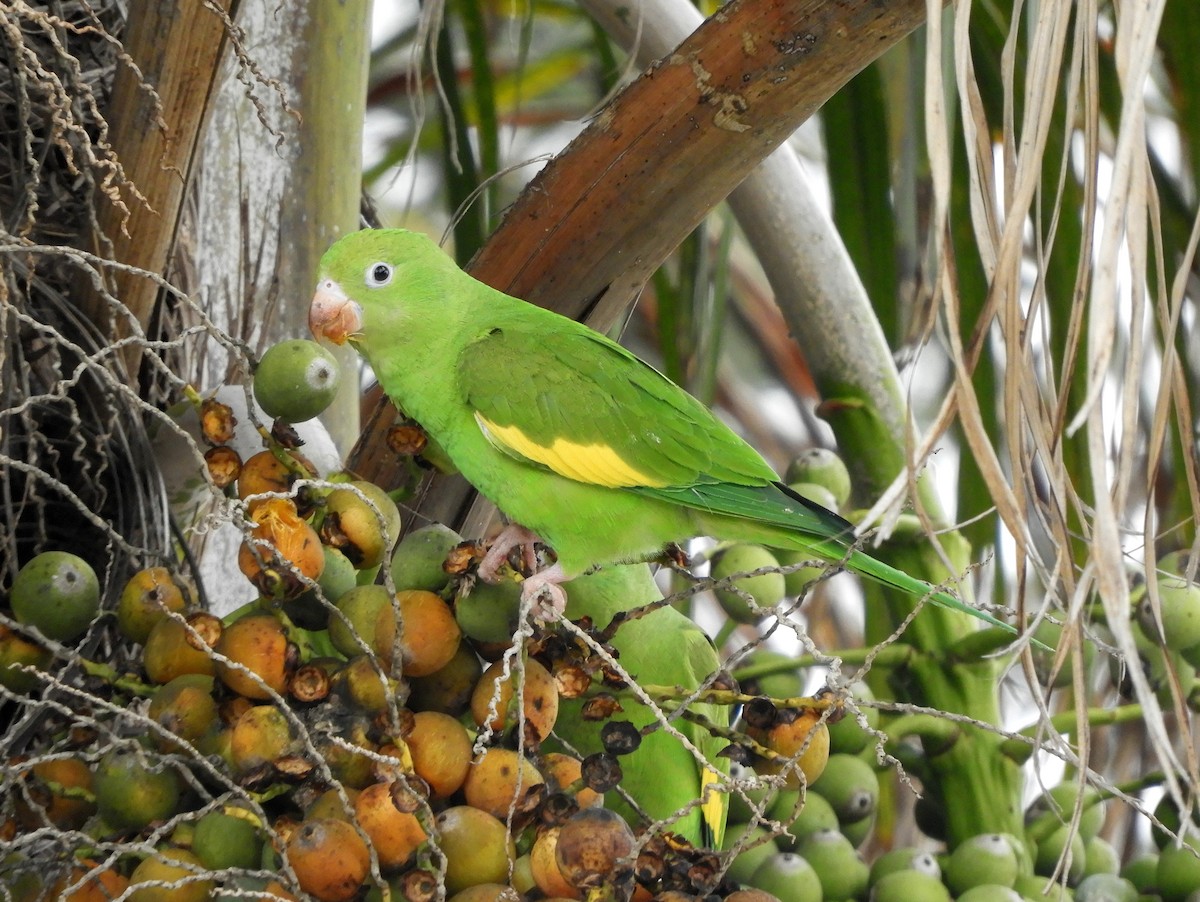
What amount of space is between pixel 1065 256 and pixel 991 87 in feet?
1.10

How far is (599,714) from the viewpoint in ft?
3.25

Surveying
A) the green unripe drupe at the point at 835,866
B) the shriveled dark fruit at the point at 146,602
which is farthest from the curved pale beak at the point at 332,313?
the green unripe drupe at the point at 835,866

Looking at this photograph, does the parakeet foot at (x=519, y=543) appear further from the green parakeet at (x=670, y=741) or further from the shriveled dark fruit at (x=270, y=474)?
the shriveled dark fruit at (x=270, y=474)

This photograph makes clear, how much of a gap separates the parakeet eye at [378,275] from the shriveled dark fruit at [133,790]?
0.72 meters

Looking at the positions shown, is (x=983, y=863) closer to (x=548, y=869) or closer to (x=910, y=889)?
(x=910, y=889)

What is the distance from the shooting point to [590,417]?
146 cm

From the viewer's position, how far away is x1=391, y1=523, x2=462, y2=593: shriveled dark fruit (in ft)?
3.43

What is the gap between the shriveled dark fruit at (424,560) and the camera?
1.04 m

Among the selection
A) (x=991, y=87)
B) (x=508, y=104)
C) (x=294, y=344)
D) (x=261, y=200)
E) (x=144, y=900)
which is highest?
(x=508, y=104)

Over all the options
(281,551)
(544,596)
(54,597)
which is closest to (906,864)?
(544,596)

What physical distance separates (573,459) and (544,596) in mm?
317

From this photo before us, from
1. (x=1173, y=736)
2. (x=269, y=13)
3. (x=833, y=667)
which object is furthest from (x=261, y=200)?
(x=1173, y=736)

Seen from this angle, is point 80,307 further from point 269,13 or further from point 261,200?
point 269,13

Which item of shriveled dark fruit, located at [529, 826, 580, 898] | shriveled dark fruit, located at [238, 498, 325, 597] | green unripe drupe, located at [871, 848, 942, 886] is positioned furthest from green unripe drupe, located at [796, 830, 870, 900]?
shriveled dark fruit, located at [238, 498, 325, 597]
